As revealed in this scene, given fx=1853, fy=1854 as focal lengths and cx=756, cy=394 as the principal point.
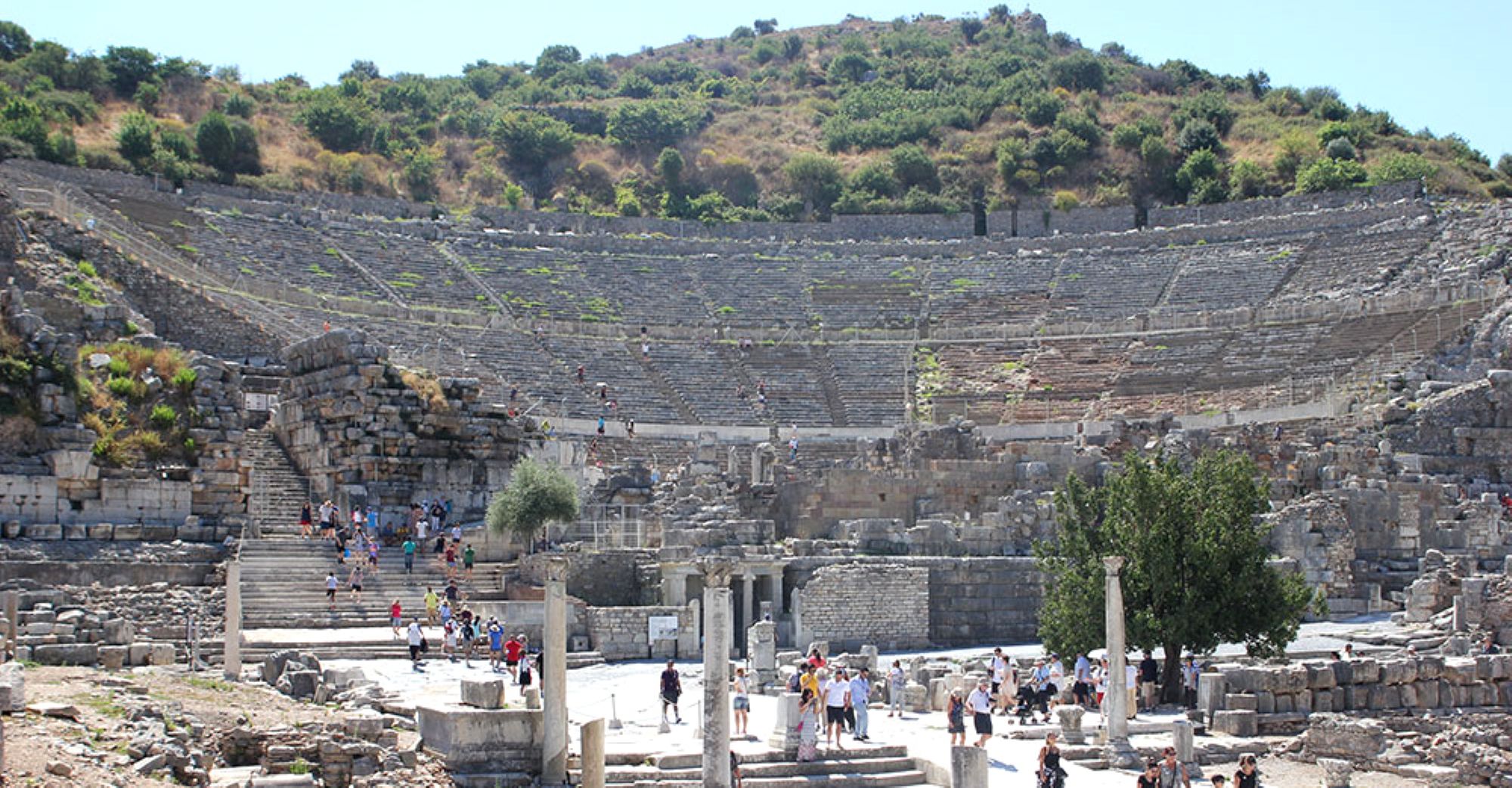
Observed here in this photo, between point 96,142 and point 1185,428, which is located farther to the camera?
point 96,142

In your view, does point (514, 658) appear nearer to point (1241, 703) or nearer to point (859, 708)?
point (859, 708)

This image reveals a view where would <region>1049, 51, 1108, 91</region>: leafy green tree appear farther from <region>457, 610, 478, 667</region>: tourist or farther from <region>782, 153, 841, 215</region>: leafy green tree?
<region>457, 610, 478, 667</region>: tourist

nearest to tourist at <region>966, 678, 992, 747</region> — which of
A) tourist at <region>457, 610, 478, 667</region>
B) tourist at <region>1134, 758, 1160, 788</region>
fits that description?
tourist at <region>1134, 758, 1160, 788</region>

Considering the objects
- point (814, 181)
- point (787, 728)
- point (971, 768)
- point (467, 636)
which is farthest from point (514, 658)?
point (814, 181)

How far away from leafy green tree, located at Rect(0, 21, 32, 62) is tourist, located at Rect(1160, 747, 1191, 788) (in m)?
72.5

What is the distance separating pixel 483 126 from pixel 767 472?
5958cm

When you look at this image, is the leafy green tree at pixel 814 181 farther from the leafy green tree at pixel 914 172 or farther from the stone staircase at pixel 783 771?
the stone staircase at pixel 783 771

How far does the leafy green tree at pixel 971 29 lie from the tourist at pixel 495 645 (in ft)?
332

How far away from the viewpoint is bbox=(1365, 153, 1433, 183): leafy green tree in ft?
232

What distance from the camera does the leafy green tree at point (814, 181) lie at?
8500cm

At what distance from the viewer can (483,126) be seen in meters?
95.4

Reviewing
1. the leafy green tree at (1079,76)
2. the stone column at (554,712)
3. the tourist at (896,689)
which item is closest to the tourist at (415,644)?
the tourist at (896,689)

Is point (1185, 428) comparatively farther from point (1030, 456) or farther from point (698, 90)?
point (698, 90)

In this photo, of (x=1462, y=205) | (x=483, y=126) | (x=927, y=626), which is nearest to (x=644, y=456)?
(x=927, y=626)
